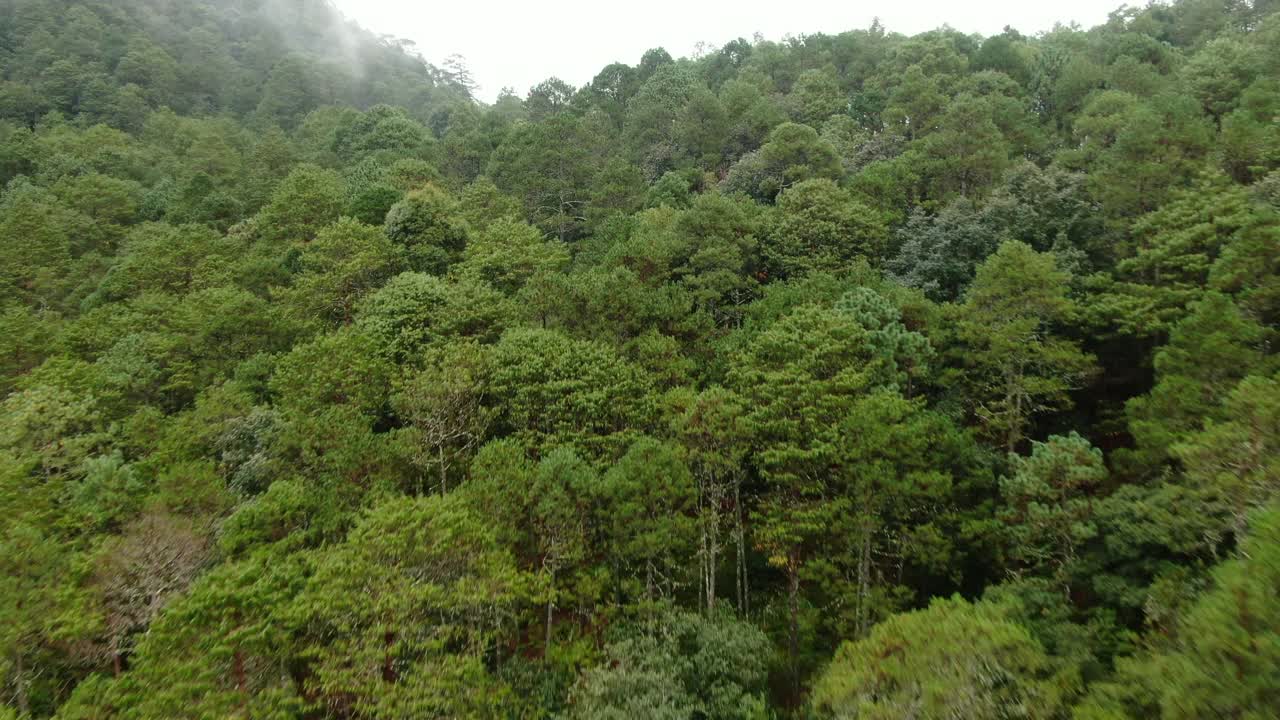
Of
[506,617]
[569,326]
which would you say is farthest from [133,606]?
[569,326]

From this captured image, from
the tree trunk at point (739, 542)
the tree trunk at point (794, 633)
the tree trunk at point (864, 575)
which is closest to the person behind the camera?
the tree trunk at point (864, 575)

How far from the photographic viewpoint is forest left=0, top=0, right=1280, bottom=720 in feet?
55.3

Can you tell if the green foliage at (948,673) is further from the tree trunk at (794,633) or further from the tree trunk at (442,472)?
the tree trunk at (442,472)

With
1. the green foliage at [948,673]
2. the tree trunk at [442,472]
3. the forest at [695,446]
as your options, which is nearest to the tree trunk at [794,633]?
the forest at [695,446]

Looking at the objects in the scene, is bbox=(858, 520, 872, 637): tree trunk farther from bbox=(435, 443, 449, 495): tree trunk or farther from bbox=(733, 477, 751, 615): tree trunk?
bbox=(435, 443, 449, 495): tree trunk

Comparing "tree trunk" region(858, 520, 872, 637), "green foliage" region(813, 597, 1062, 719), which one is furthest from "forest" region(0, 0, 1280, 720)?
"tree trunk" region(858, 520, 872, 637)

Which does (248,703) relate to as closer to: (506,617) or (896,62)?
(506,617)

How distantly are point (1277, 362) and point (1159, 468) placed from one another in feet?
15.8

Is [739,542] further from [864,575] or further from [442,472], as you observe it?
[442,472]

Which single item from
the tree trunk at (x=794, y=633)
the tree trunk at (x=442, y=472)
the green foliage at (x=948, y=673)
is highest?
the green foliage at (x=948, y=673)

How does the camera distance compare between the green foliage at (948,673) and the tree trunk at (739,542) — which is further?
the tree trunk at (739,542)

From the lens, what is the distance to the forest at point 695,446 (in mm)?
16859

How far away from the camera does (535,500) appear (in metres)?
22.5

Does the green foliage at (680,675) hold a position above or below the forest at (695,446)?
below
